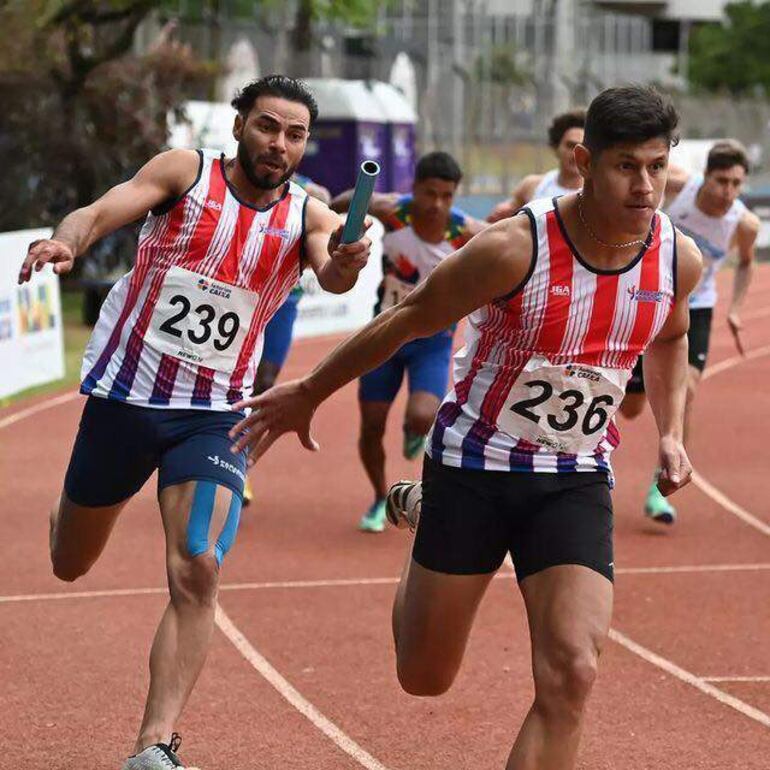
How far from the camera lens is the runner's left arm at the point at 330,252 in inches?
213

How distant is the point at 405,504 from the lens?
597cm

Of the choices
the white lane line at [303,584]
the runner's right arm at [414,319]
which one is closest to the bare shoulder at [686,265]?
the runner's right arm at [414,319]

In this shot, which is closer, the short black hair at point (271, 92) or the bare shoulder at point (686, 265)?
the bare shoulder at point (686, 265)

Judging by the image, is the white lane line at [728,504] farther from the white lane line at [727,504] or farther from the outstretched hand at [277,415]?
the outstretched hand at [277,415]

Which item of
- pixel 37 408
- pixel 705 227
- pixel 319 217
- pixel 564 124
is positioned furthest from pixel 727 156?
pixel 37 408

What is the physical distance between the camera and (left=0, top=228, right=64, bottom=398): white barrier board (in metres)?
15.5

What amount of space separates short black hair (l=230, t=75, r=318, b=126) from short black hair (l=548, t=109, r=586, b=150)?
168 inches

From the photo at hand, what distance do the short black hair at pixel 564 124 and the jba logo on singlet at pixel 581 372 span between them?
5.63 m

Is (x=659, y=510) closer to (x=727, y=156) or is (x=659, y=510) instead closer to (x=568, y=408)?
(x=727, y=156)

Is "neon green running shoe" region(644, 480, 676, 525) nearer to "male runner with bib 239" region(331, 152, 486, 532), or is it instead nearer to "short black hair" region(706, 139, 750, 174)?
"male runner with bib 239" region(331, 152, 486, 532)

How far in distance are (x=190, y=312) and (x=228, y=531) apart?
2.53 ft

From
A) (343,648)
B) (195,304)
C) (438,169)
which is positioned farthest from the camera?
(438,169)

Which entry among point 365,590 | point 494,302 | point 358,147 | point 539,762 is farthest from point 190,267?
point 358,147

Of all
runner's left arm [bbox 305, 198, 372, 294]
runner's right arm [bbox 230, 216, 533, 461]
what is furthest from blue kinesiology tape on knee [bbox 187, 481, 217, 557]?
runner's right arm [bbox 230, 216, 533, 461]
